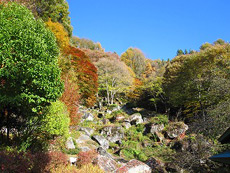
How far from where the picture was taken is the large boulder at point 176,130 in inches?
594

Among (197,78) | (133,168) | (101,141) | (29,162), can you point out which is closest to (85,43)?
(197,78)

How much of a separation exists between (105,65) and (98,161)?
72.9 feet

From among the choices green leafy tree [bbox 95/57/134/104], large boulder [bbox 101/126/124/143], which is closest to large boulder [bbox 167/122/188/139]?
large boulder [bbox 101/126/124/143]

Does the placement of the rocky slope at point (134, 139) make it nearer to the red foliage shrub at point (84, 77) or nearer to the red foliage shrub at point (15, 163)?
the red foliage shrub at point (84, 77)

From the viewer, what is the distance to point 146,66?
149 ft

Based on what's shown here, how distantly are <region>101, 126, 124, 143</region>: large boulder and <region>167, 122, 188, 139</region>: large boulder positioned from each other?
14.9 feet

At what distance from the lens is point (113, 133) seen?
15.7 m

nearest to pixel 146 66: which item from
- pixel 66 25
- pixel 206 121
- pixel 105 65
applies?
pixel 105 65

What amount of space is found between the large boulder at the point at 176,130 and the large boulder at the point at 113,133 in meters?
4.55

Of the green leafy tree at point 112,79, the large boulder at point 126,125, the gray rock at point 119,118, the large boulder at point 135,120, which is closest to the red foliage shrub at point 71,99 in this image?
the large boulder at point 126,125

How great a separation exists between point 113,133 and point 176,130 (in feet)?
19.4

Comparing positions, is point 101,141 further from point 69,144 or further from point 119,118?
point 119,118

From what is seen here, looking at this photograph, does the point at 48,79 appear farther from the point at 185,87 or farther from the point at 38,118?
the point at 185,87

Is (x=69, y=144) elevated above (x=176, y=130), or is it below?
below
